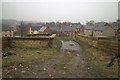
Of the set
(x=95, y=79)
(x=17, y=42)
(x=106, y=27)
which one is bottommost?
(x=95, y=79)

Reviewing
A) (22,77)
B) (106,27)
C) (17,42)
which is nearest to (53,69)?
(22,77)

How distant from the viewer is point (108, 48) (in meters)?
14.3

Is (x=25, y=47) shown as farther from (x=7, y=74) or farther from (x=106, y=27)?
(x=106, y=27)

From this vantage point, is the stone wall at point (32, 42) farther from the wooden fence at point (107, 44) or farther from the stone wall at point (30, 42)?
the wooden fence at point (107, 44)

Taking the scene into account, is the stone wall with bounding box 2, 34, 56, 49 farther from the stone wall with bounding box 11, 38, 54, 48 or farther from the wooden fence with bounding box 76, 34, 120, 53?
the wooden fence with bounding box 76, 34, 120, 53

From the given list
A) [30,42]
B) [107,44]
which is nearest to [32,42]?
[30,42]

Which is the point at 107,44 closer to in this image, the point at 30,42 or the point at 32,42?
the point at 32,42

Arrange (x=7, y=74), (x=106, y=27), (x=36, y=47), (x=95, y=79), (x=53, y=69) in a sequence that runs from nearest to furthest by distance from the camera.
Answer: (x=95, y=79) < (x=7, y=74) < (x=53, y=69) < (x=36, y=47) < (x=106, y=27)

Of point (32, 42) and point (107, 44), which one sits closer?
point (107, 44)

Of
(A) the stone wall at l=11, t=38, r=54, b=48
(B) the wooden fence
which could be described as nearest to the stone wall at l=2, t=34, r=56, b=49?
(A) the stone wall at l=11, t=38, r=54, b=48

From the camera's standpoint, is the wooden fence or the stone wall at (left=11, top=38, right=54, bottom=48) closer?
the wooden fence

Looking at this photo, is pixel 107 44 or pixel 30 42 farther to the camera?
pixel 30 42

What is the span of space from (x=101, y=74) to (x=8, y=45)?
38.3 feet

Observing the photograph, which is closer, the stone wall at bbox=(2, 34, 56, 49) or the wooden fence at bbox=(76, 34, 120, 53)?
the wooden fence at bbox=(76, 34, 120, 53)
